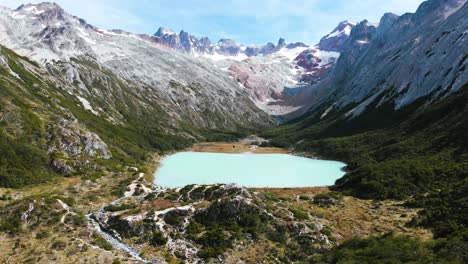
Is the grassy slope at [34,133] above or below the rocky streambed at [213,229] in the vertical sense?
above

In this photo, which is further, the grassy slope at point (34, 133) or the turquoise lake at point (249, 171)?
the turquoise lake at point (249, 171)

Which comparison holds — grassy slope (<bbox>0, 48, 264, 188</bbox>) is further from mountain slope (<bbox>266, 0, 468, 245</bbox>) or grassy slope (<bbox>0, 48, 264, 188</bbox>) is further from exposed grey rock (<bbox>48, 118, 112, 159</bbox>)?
mountain slope (<bbox>266, 0, 468, 245</bbox>)

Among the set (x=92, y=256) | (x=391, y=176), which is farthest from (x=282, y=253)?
(x=391, y=176)

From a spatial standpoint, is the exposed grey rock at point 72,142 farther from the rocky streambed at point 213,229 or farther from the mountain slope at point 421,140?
the mountain slope at point 421,140

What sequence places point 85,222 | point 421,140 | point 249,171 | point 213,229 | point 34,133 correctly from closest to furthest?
point 213,229 → point 85,222 → point 34,133 → point 421,140 → point 249,171

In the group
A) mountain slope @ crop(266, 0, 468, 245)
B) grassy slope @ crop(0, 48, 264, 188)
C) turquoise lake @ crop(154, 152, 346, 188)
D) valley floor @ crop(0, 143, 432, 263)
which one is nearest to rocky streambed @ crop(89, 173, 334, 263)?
valley floor @ crop(0, 143, 432, 263)

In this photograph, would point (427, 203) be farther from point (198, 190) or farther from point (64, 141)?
point (64, 141)

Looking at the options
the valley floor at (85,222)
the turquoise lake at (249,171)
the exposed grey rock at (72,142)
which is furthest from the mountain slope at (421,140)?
the exposed grey rock at (72,142)

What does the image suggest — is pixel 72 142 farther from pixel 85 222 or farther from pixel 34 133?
pixel 85 222

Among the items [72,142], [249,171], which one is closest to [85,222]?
[72,142]
